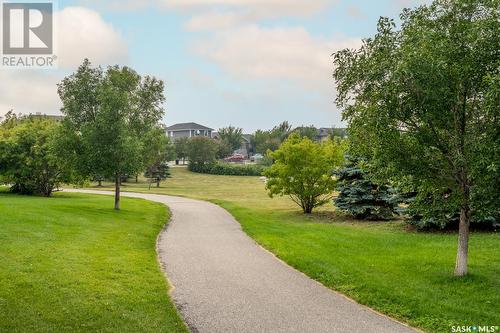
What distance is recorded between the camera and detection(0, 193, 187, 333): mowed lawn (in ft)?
21.7

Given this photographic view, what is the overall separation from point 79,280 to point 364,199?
49.0 ft

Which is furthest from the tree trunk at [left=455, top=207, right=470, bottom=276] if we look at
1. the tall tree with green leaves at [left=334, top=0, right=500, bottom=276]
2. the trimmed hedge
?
the trimmed hedge

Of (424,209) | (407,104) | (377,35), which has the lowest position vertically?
(424,209)

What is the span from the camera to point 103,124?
21.6 m

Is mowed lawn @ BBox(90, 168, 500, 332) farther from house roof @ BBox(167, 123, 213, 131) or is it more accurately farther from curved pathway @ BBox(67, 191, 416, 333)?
house roof @ BBox(167, 123, 213, 131)

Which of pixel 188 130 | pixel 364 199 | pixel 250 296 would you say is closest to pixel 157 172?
pixel 364 199

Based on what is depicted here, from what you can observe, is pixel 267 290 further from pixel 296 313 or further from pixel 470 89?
pixel 470 89

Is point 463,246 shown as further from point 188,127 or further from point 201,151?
point 188,127

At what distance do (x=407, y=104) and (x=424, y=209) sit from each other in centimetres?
286

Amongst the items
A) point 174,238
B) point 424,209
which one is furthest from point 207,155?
point 424,209

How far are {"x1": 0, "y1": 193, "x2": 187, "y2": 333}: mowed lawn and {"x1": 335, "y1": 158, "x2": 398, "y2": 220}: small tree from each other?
9.63m

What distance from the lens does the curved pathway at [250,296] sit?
271 inches

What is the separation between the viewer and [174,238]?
621 inches

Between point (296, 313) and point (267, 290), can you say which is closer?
point (296, 313)
